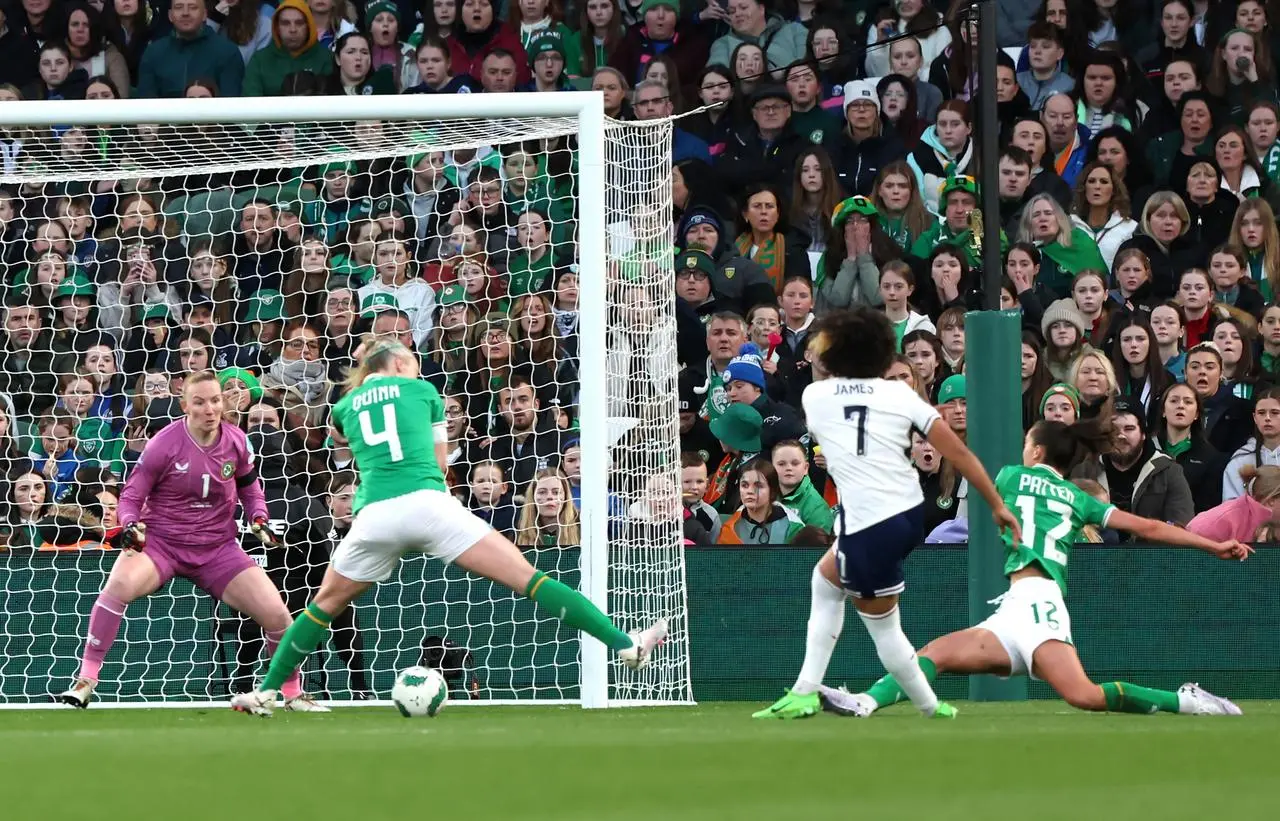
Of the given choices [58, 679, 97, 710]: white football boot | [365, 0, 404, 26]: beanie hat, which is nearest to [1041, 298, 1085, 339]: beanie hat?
[365, 0, 404, 26]: beanie hat

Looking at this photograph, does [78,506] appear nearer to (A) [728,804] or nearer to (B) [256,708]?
(B) [256,708]

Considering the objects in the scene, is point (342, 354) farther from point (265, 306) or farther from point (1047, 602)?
point (1047, 602)

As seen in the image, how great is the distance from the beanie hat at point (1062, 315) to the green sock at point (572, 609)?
5.06 m

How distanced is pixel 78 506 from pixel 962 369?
581 centimetres

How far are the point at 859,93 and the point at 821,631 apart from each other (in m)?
7.07

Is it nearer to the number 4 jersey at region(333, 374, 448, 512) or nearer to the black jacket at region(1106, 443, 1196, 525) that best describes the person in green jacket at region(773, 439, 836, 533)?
the black jacket at region(1106, 443, 1196, 525)

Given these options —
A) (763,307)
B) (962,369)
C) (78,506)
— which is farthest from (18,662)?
(962,369)

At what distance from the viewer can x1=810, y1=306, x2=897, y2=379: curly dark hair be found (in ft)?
26.9

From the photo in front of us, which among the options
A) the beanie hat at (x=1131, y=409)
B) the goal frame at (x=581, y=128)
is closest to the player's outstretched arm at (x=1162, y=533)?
the goal frame at (x=581, y=128)

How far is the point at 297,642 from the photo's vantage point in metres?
9.22

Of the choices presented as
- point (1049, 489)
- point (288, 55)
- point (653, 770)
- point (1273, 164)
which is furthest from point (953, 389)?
point (653, 770)

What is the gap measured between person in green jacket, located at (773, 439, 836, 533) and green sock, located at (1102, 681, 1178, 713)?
3690 mm

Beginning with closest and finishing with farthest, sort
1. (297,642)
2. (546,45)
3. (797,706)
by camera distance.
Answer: (797,706)
(297,642)
(546,45)

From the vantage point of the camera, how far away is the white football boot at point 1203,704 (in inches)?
348
